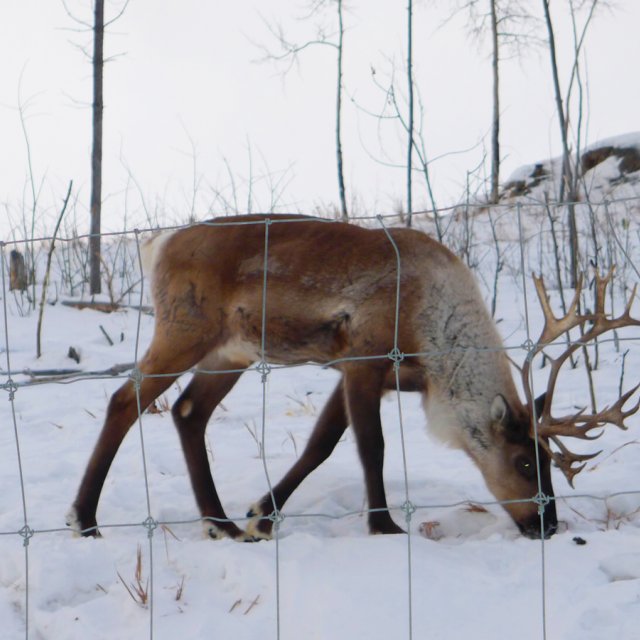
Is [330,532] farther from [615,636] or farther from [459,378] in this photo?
[615,636]

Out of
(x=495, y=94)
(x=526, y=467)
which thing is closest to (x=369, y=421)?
(x=526, y=467)

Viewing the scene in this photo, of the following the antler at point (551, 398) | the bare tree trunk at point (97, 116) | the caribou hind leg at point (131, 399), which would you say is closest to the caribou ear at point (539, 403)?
the antler at point (551, 398)

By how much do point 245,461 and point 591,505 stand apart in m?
1.87

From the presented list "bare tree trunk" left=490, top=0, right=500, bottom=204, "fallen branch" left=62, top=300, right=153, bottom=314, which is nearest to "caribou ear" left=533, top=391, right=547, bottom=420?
"fallen branch" left=62, top=300, right=153, bottom=314

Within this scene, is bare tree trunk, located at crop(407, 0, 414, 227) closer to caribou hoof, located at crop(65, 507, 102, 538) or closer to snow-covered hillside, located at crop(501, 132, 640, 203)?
snow-covered hillside, located at crop(501, 132, 640, 203)

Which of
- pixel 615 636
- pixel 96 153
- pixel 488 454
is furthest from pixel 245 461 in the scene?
pixel 96 153

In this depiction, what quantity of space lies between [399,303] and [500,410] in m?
0.68

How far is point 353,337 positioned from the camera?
13.9 feet

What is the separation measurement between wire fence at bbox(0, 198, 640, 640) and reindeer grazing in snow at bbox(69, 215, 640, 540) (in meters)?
0.06

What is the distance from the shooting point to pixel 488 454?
439 centimetres

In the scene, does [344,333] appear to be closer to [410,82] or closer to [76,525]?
[76,525]

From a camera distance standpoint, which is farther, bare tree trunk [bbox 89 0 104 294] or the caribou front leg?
bare tree trunk [bbox 89 0 104 294]

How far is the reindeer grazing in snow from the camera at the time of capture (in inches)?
165

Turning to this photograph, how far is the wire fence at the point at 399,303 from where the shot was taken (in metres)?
3.33
